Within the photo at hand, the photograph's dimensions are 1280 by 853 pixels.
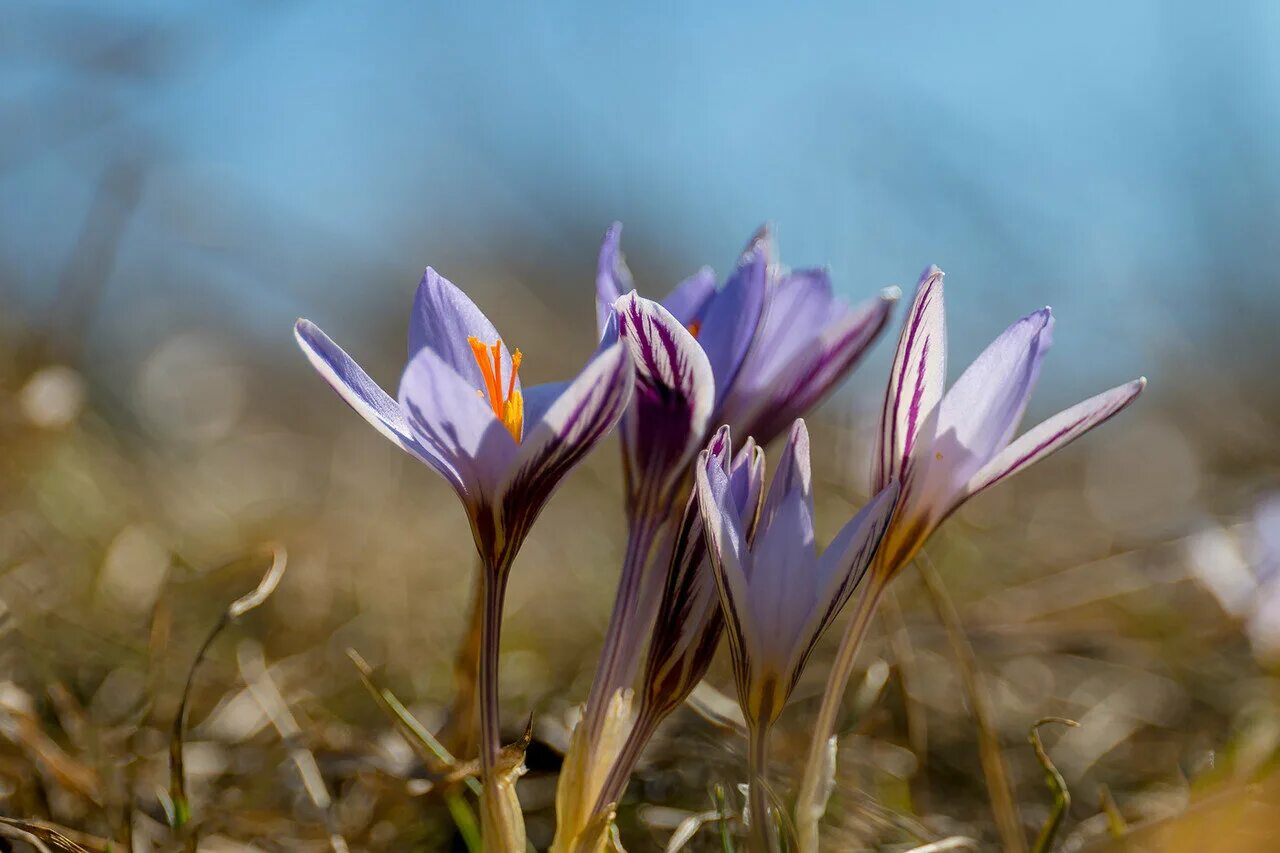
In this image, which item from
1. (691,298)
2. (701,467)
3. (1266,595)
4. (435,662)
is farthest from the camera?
(435,662)

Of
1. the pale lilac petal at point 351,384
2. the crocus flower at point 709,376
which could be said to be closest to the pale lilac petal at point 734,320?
the crocus flower at point 709,376

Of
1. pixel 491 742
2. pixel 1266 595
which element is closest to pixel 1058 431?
pixel 491 742

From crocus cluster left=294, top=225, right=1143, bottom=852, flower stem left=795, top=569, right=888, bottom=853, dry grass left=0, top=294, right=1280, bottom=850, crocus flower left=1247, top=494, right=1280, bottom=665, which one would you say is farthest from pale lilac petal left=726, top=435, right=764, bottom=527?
crocus flower left=1247, top=494, right=1280, bottom=665

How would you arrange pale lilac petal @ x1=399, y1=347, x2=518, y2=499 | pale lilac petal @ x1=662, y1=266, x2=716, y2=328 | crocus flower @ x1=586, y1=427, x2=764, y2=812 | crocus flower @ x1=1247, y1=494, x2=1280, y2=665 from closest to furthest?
pale lilac petal @ x1=399, y1=347, x2=518, y2=499 → crocus flower @ x1=586, y1=427, x2=764, y2=812 → pale lilac petal @ x1=662, y1=266, x2=716, y2=328 → crocus flower @ x1=1247, y1=494, x2=1280, y2=665

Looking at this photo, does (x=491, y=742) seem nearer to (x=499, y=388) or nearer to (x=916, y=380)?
(x=499, y=388)

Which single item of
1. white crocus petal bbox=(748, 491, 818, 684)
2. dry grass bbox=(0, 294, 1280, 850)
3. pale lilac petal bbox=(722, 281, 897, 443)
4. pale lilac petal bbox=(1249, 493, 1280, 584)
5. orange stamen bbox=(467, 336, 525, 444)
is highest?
pale lilac petal bbox=(1249, 493, 1280, 584)

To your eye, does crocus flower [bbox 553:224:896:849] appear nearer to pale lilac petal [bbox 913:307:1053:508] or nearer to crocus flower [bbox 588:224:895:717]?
crocus flower [bbox 588:224:895:717]
